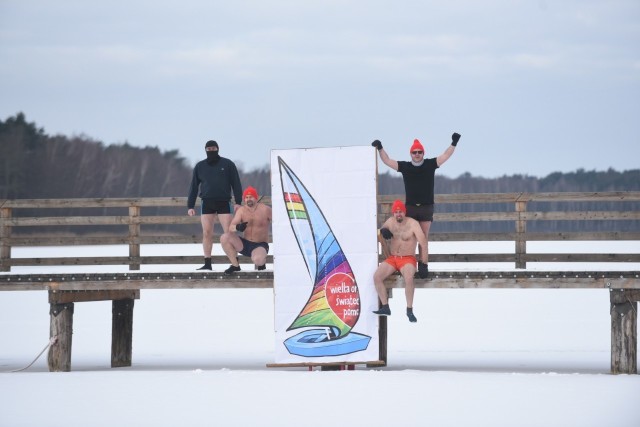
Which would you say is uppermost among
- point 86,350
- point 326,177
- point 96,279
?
point 326,177

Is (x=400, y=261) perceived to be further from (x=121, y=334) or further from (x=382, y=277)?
(x=121, y=334)

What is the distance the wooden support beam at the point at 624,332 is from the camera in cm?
1327

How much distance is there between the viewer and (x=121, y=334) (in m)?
15.9

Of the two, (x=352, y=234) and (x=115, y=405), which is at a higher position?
(x=352, y=234)

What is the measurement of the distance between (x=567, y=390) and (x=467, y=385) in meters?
1.07

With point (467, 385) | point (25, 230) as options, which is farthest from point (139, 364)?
point (25, 230)

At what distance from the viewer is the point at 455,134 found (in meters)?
13.2

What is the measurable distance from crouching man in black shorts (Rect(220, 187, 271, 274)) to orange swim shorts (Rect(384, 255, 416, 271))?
166 centimetres

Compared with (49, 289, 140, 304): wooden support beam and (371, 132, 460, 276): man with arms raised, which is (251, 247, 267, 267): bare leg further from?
(49, 289, 140, 304): wooden support beam

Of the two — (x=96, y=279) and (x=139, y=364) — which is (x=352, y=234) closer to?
(x=96, y=279)

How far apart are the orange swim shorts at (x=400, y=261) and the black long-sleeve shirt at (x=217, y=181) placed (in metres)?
2.14

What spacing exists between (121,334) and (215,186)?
9.78 ft

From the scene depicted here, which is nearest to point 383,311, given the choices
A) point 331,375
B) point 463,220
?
point 331,375

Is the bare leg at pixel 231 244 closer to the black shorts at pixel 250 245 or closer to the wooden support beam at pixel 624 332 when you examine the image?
the black shorts at pixel 250 245
